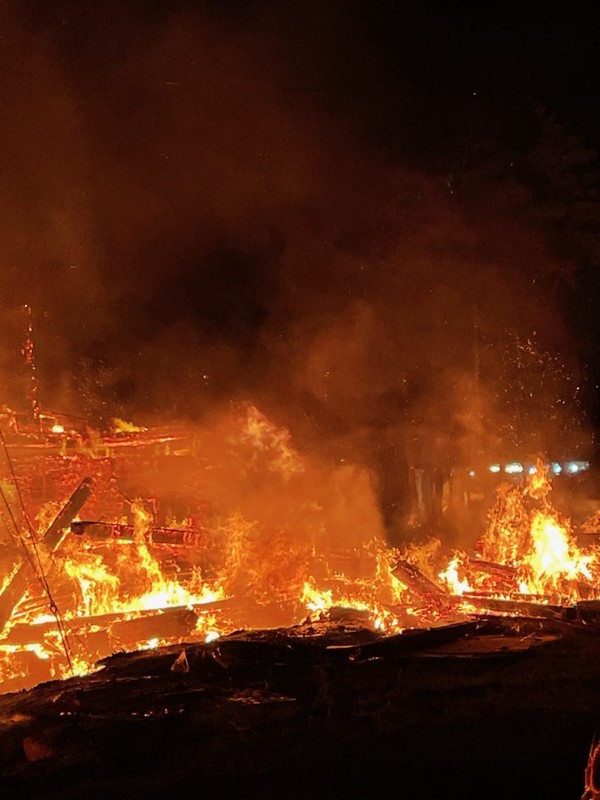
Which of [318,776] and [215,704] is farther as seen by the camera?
[215,704]

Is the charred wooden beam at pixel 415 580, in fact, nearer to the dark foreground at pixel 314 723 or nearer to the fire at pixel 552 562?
the fire at pixel 552 562

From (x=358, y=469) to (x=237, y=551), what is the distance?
3.53m

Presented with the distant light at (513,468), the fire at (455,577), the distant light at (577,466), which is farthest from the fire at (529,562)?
the distant light at (577,466)

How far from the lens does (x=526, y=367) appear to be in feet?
48.0

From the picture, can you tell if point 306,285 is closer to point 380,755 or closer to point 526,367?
point 526,367

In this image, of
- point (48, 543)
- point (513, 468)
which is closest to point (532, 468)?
point (513, 468)

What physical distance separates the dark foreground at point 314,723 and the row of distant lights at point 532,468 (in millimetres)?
9419

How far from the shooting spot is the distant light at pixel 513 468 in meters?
14.4

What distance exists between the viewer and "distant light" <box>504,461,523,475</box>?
47.2 feet

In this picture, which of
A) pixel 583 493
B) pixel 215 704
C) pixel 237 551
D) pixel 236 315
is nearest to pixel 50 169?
pixel 236 315

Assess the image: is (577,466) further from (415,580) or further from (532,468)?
(415,580)

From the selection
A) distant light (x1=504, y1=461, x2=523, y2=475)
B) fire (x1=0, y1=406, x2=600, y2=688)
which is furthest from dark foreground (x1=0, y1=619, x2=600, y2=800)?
distant light (x1=504, y1=461, x2=523, y2=475)

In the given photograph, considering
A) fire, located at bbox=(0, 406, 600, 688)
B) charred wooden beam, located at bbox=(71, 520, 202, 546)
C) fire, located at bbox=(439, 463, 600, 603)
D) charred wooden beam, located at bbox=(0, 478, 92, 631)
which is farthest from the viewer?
fire, located at bbox=(439, 463, 600, 603)

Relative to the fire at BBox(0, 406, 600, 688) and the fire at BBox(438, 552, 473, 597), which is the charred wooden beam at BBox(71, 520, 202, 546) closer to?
the fire at BBox(0, 406, 600, 688)
